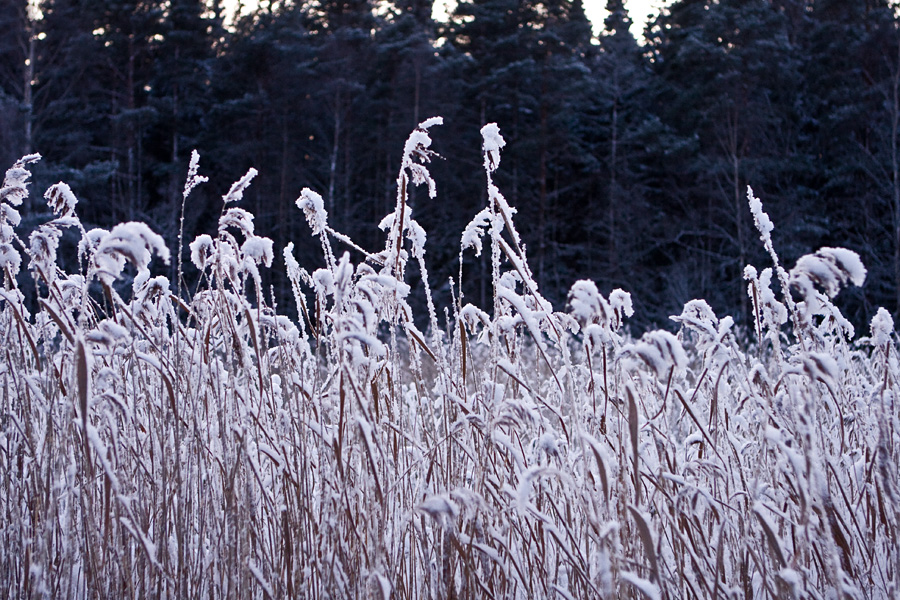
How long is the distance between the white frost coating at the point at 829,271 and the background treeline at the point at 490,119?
15.7 meters

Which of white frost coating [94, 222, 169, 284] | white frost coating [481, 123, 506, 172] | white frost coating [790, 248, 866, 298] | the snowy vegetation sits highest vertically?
white frost coating [481, 123, 506, 172]

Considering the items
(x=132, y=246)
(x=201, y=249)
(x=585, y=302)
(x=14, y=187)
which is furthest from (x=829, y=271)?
(x=14, y=187)

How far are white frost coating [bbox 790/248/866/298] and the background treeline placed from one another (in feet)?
51.6

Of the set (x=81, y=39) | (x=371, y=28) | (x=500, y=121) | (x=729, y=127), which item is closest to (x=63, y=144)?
(x=81, y=39)

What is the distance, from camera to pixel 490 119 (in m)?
20.3

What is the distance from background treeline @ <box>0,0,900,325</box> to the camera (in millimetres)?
17469

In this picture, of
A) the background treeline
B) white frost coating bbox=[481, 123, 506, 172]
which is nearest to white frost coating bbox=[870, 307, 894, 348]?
white frost coating bbox=[481, 123, 506, 172]

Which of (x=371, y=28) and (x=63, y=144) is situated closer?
(x=63, y=144)

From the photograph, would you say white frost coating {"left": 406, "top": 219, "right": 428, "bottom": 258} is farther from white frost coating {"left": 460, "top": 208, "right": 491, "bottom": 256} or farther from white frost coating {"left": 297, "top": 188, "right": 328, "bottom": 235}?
white frost coating {"left": 297, "top": 188, "right": 328, "bottom": 235}

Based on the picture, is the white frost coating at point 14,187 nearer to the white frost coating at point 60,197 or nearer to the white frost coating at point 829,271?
the white frost coating at point 60,197

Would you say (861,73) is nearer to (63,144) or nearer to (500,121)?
(500,121)

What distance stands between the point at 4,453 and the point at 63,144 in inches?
753

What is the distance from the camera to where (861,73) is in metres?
18.1

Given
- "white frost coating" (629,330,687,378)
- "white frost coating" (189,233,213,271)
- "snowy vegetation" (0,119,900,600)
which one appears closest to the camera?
"white frost coating" (629,330,687,378)
